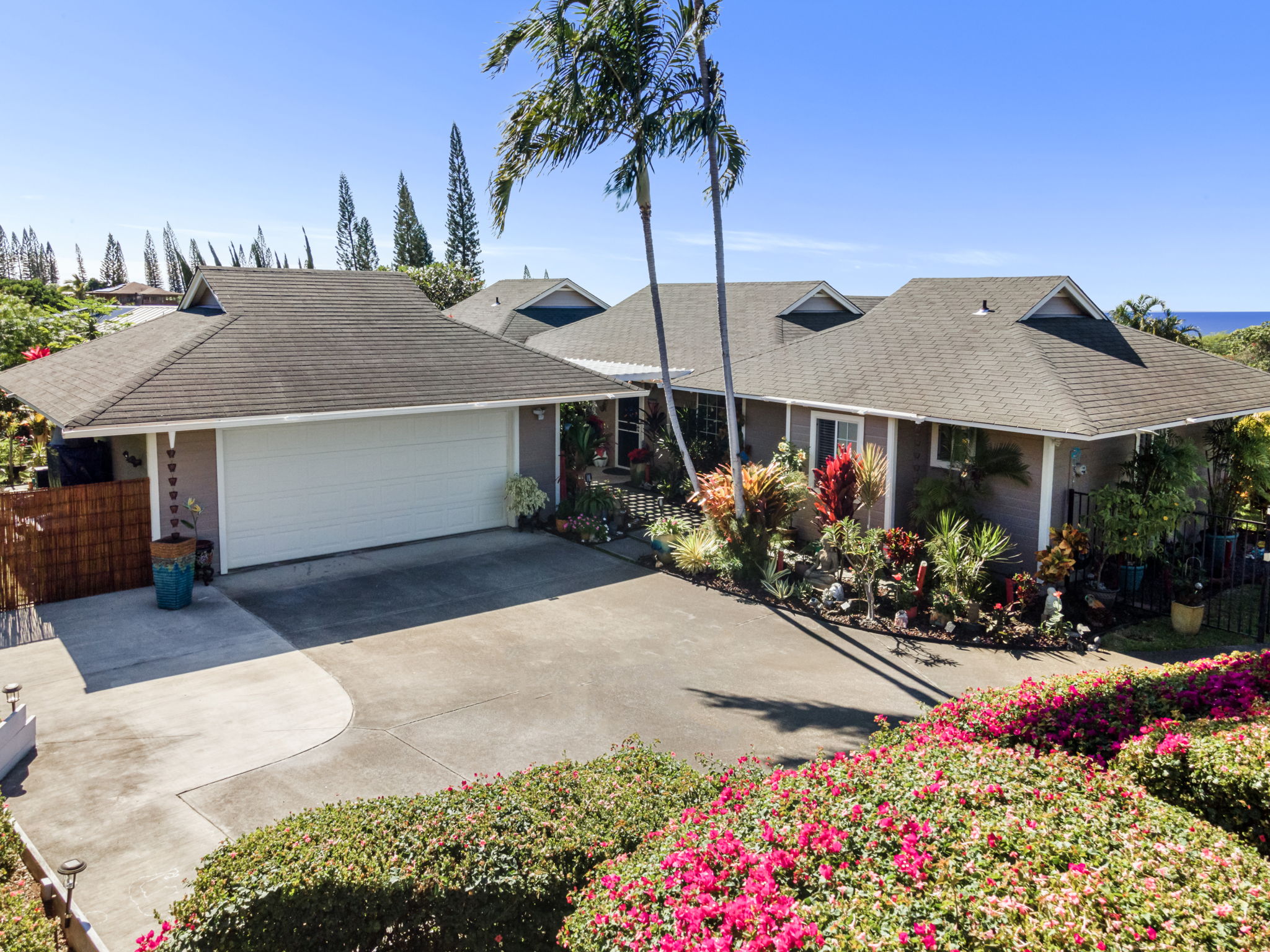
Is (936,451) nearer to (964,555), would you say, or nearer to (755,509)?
(964,555)

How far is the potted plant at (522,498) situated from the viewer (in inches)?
624

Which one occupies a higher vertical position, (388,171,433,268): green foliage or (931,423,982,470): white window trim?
(388,171,433,268): green foliage

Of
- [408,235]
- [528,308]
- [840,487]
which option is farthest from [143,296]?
[840,487]

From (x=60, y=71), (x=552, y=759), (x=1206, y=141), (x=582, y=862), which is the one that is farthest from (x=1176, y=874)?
(x=1206, y=141)


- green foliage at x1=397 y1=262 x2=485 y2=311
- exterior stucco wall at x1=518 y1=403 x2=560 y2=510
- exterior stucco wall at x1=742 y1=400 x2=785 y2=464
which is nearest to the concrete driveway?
exterior stucco wall at x1=518 y1=403 x2=560 y2=510

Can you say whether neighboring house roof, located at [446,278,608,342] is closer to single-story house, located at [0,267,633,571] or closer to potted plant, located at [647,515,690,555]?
single-story house, located at [0,267,633,571]

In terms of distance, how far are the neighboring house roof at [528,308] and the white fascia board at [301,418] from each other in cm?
1167

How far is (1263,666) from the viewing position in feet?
22.8

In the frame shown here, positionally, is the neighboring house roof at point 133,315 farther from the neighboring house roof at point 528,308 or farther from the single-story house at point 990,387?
the single-story house at point 990,387

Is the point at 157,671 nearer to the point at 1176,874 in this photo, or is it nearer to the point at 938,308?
the point at 1176,874

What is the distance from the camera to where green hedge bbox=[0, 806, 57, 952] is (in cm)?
418

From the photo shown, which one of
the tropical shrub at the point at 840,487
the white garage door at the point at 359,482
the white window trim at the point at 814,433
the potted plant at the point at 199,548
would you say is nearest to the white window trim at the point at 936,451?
the white window trim at the point at 814,433

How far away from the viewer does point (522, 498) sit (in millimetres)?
15844

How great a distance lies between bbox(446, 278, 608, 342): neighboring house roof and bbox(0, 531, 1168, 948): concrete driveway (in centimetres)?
1499
